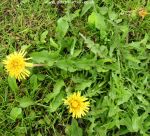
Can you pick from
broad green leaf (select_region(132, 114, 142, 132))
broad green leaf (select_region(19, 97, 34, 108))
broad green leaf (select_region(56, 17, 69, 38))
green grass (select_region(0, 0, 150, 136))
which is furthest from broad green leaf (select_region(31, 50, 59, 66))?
broad green leaf (select_region(132, 114, 142, 132))

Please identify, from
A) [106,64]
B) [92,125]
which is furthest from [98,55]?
[92,125]

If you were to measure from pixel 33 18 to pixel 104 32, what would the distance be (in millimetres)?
667

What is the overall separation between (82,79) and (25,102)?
19.0 inches

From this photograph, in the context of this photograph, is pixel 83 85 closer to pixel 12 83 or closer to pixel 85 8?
pixel 12 83

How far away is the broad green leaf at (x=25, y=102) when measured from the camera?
9.74 feet

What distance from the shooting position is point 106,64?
306 centimetres

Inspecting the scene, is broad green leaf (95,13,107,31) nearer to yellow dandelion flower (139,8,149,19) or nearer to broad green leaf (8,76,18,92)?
yellow dandelion flower (139,8,149,19)

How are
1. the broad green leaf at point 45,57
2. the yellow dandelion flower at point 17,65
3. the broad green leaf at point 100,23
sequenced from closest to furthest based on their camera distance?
the yellow dandelion flower at point 17,65
the broad green leaf at point 45,57
the broad green leaf at point 100,23

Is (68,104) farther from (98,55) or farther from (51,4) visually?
(51,4)

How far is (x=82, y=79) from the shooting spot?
301 centimetres

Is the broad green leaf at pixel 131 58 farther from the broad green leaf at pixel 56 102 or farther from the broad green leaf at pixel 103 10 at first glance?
the broad green leaf at pixel 56 102

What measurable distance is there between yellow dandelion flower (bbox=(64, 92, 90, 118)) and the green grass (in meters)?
0.10

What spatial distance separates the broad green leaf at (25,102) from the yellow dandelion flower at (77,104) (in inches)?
12.8

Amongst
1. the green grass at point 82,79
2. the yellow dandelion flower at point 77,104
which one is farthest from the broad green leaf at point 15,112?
the yellow dandelion flower at point 77,104
